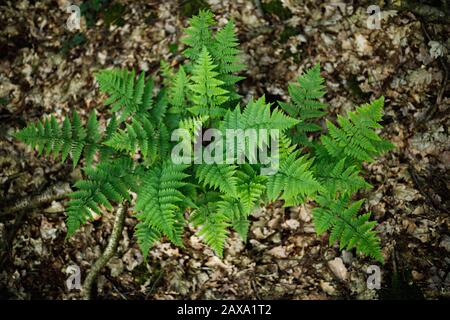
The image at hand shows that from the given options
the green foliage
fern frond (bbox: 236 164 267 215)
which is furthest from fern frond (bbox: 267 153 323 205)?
fern frond (bbox: 236 164 267 215)

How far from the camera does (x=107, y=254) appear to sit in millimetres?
4227

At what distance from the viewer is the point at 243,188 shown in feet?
10.7

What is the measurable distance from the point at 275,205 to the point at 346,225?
1.07m

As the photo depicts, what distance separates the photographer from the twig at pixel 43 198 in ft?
14.7

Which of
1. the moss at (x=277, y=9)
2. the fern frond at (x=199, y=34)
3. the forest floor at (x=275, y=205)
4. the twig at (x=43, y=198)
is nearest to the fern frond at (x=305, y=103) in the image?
the forest floor at (x=275, y=205)

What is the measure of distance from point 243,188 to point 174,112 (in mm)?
1134

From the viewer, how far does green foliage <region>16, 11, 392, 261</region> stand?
3090 millimetres

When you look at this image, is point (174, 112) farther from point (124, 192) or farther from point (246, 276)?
point (246, 276)

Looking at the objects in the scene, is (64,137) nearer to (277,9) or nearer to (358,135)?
(358,135)

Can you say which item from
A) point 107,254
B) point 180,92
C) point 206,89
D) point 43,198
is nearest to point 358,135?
point 206,89

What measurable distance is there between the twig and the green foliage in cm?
116

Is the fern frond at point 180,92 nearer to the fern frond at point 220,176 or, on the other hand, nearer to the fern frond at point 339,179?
the fern frond at point 220,176

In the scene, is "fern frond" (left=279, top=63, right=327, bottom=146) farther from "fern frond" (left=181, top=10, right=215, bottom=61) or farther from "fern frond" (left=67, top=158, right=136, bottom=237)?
"fern frond" (left=67, top=158, right=136, bottom=237)
